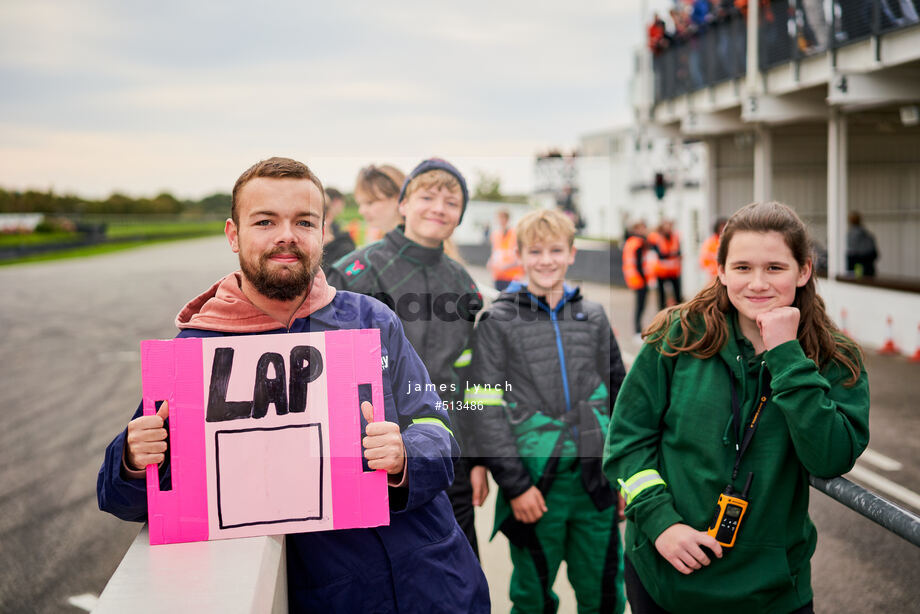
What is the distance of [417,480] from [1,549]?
4.69 metres

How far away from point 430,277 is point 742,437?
1408 mm

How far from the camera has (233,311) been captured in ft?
7.09

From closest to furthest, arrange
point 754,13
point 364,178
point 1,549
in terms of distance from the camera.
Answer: point 364,178 < point 1,549 < point 754,13

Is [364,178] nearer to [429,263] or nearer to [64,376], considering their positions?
[429,263]

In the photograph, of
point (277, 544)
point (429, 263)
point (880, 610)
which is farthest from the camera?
point (880, 610)

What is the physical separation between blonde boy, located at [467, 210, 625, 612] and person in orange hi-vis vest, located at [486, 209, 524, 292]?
25 cm

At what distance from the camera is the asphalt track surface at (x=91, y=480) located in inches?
188

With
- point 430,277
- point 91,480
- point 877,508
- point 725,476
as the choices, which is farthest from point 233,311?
point 91,480

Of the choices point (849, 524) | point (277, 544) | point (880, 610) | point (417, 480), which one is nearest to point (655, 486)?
point (417, 480)

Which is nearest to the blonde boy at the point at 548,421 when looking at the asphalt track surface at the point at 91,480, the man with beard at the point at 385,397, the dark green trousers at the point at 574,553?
the dark green trousers at the point at 574,553

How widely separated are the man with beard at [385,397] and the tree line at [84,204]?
349ft

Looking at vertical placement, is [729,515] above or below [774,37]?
below

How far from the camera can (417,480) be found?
211 centimetres

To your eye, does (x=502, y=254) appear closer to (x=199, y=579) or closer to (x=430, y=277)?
(x=430, y=277)
